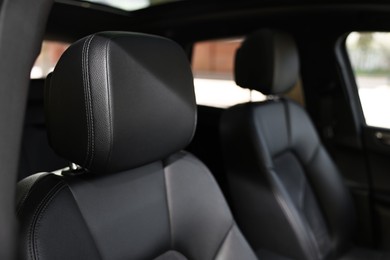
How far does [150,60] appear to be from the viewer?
87cm

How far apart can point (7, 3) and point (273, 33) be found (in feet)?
4.29

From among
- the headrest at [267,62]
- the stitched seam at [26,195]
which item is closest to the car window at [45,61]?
the stitched seam at [26,195]

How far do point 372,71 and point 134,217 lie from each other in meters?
1.65

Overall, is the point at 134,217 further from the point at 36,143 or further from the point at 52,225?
the point at 36,143

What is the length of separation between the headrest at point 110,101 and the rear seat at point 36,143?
820 mm

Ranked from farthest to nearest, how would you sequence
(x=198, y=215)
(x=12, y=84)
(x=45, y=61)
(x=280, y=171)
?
(x=280, y=171) < (x=45, y=61) < (x=198, y=215) < (x=12, y=84)

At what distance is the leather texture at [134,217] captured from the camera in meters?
0.79

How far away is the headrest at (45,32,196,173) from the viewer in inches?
31.0

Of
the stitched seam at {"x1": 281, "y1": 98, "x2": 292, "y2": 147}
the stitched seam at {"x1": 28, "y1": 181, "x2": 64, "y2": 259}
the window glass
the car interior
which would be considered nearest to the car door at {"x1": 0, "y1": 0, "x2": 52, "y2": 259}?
the car interior

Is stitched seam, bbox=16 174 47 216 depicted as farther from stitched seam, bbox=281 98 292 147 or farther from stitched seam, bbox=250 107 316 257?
stitched seam, bbox=281 98 292 147

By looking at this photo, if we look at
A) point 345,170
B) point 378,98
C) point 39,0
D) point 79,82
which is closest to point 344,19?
point 378,98

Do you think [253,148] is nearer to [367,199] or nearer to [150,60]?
[150,60]

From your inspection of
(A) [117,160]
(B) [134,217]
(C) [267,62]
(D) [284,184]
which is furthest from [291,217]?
(A) [117,160]

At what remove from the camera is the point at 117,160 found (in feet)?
2.73
